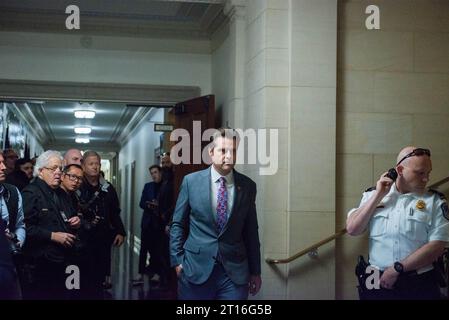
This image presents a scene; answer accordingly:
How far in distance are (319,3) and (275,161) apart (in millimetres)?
1464

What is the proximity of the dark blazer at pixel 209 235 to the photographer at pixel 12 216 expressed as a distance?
1.07 meters

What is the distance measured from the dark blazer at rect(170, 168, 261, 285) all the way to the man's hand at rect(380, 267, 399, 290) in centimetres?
77

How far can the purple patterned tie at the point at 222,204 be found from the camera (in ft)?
14.4

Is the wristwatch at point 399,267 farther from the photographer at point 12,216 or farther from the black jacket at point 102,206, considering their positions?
the black jacket at point 102,206

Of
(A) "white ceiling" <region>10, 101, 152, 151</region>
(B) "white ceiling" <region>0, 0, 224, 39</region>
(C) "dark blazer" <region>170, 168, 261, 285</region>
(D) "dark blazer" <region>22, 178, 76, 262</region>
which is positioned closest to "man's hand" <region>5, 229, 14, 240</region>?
(D) "dark blazer" <region>22, 178, 76, 262</region>

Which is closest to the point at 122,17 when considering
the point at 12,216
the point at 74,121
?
the point at 12,216

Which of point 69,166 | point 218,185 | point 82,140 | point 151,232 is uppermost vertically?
point 82,140

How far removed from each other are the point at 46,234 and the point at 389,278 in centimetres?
256

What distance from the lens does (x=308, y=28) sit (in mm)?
6445

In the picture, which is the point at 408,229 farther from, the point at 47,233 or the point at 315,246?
the point at 47,233

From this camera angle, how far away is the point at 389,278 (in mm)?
4242
